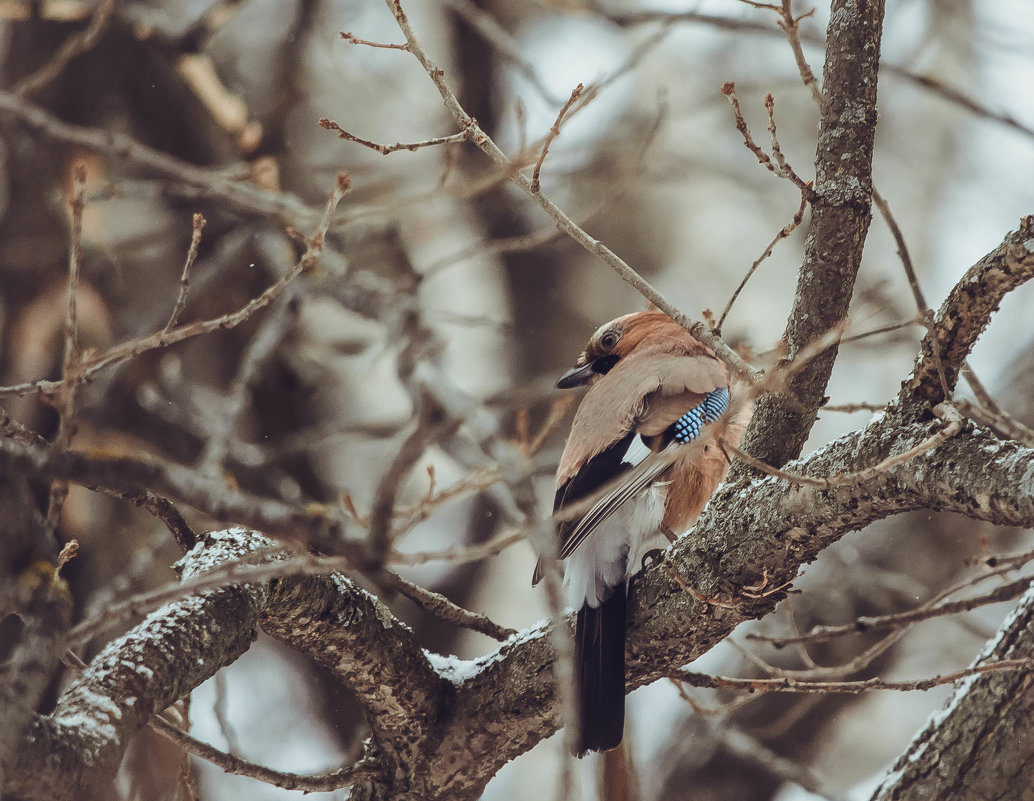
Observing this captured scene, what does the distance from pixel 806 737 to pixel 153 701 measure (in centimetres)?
365

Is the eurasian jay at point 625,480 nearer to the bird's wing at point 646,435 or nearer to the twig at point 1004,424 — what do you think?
the bird's wing at point 646,435

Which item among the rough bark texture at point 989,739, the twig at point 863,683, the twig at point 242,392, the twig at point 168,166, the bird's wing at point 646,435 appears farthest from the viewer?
the twig at point 168,166

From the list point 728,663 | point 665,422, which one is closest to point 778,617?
point 728,663

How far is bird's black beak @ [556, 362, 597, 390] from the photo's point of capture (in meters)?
4.09

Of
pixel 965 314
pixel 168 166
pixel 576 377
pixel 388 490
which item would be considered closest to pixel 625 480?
pixel 965 314

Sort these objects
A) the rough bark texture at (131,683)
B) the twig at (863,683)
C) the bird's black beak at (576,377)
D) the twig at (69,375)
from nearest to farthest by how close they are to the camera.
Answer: the rough bark texture at (131,683) < the twig at (69,375) < the twig at (863,683) < the bird's black beak at (576,377)

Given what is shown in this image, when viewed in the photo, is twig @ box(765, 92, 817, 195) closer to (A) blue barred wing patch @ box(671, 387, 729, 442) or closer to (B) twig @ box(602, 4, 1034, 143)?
(A) blue barred wing patch @ box(671, 387, 729, 442)

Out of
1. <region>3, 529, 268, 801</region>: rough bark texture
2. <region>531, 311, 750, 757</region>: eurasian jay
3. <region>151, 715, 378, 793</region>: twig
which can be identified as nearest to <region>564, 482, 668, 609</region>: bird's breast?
<region>531, 311, 750, 757</region>: eurasian jay

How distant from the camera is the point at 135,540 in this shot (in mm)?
5766

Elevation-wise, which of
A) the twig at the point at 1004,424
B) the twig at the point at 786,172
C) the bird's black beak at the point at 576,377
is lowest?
the twig at the point at 1004,424

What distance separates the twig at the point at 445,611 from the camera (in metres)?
2.51

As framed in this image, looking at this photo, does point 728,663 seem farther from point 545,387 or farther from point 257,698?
point 257,698

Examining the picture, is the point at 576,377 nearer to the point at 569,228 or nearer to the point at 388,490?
the point at 569,228

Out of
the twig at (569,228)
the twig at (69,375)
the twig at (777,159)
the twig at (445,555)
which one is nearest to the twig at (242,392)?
the twig at (69,375)
